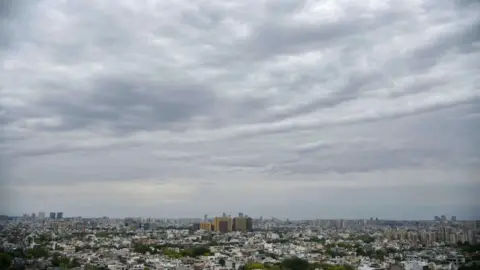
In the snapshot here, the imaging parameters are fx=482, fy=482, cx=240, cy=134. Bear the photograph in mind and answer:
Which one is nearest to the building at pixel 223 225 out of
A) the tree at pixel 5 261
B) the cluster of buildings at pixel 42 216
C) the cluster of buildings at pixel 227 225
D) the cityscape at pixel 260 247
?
the cluster of buildings at pixel 227 225

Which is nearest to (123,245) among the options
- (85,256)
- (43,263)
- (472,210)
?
(85,256)

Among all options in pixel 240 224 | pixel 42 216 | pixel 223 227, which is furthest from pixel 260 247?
pixel 42 216

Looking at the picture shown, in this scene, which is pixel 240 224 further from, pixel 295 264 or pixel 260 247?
pixel 295 264

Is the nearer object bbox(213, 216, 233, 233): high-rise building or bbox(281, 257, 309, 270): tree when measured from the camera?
bbox(281, 257, 309, 270): tree

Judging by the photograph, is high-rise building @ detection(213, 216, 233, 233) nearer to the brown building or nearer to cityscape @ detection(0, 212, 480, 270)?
the brown building

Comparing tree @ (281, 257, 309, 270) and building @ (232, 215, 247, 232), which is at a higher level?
building @ (232, 215, 247, 232)

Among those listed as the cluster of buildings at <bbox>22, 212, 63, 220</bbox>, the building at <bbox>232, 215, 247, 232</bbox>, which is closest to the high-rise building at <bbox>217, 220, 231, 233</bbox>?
the building at <bbox>232, 215, 247, 232</bbox>

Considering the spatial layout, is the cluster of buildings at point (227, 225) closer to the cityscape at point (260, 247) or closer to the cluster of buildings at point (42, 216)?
the cityscape at point (260, 247)
